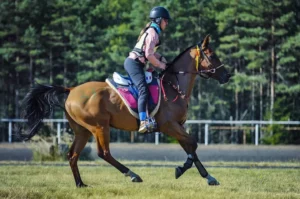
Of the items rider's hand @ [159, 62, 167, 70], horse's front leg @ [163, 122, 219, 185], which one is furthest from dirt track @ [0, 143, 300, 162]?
horse's front leg @ [163, 122, 219, 185]

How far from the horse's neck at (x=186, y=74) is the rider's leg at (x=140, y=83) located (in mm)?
700

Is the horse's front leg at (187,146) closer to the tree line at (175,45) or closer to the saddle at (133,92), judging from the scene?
the saddle at (133,92)

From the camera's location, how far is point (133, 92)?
1304 cm

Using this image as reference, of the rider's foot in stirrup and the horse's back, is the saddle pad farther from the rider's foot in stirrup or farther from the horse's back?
the rider's foot in stirrup

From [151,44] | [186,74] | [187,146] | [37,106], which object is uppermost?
[151,44]

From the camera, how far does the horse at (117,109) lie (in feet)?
42.2

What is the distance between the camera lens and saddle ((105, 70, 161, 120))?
12953mm

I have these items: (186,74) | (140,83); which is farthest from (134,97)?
(186,74)

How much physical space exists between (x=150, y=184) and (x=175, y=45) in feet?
135

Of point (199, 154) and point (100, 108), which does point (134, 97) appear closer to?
point (100, 108)

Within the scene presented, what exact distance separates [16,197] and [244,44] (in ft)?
128

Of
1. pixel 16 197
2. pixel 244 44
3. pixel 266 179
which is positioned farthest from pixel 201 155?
pixel 244 44

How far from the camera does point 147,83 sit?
13078 mm

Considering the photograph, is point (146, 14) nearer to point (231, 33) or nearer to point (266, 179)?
point (231, 33)
